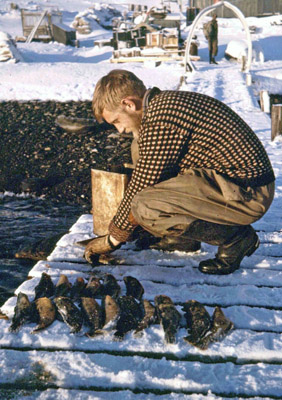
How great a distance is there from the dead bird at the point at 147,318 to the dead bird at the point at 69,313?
0.37 metres

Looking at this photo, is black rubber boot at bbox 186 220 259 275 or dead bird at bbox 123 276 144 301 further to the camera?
black rubber boot at bbox 186 220 259 275

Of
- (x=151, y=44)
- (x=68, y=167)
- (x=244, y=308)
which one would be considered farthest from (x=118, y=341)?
(x=151, y=44)

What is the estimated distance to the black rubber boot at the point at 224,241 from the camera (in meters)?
3.32

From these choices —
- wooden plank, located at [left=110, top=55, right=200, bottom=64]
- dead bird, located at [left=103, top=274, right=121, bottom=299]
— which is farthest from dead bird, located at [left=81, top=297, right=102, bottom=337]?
wooden plank, located at [left=110, top=55, right=200, bottom=64]

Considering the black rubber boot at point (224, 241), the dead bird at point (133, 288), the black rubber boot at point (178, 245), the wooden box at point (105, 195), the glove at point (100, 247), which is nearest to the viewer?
the dead bird at point (133, 288)

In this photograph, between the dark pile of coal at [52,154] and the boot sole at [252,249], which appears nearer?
the boot sole at [252,249]

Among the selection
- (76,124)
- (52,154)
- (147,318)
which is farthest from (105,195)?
(76,124)

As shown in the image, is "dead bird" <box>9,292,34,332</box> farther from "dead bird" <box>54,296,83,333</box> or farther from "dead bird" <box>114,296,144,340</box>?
"dead bird" <box>114,296,144,340</box>

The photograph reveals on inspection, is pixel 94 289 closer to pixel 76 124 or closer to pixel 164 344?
pixel 164 344

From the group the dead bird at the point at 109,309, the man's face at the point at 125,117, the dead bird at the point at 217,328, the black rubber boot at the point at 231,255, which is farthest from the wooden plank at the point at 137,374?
the man's face at the point at 125,117

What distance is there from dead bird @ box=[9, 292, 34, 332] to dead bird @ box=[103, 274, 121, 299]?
22.1 inches

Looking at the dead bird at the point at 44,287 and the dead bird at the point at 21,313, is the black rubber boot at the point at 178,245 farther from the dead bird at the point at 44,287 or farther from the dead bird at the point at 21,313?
the dead bird at the point at 21,313

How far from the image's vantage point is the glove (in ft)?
11.5

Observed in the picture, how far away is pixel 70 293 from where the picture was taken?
3186 millimetres
